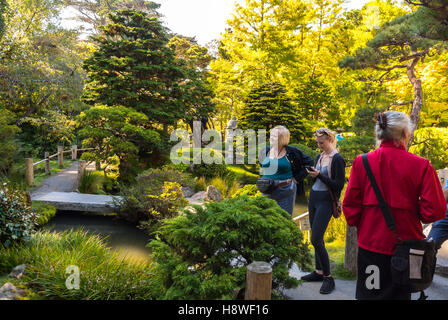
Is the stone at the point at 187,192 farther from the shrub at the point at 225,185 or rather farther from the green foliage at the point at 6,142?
the green foliage at the point at 6,142

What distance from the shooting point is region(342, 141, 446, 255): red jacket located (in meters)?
1.87

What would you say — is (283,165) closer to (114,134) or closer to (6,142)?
(114,134)

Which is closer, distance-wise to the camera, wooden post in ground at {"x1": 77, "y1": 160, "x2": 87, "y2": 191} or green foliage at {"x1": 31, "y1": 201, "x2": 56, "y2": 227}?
green foliage at {"x1": 31, "y1": 201, "x2": 56, "y2": 227}

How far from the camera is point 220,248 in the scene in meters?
2.79

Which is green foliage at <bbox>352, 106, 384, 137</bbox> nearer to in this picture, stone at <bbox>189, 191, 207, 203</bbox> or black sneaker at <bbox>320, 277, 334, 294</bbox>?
stone at <bbox>189, 191, 207, 203</bbox>

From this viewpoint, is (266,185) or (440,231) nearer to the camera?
(440,231)

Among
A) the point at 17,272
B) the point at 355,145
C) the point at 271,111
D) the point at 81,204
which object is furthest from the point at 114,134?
the point at 355,145

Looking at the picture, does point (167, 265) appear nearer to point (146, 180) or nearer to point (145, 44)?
point (146, 180)

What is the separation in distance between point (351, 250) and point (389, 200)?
2308mm

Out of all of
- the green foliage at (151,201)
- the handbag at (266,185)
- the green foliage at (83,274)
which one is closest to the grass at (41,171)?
the green foliage at (151,201)

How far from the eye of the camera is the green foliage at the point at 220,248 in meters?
2.62

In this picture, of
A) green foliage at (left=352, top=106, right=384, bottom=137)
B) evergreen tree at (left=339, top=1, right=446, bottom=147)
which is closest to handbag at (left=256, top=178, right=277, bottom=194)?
evergreen tree at (left=339, top=1, right=446, bottom=147)

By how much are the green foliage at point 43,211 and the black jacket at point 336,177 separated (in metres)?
7.36

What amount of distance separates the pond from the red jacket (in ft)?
17.6
